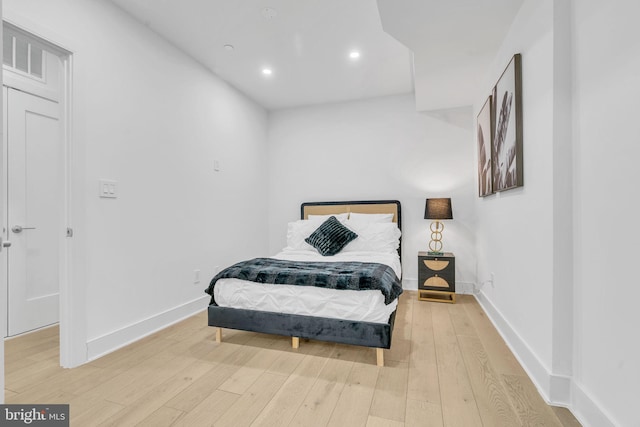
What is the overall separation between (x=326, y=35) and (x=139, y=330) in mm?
3037

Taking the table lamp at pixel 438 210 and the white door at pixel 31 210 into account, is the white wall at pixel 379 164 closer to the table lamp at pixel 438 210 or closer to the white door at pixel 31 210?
the table lamp at pixel 438 210

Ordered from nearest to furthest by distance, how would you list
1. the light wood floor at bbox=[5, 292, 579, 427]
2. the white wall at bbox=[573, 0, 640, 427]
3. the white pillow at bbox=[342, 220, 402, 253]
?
the white wall at bbox=[573, 0, 640, 427] → the light wood floor at bbox=[5, 292, 579, 427] → the white pillow at bbox=[342, 220, 402, 253]

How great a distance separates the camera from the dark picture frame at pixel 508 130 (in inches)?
83.6

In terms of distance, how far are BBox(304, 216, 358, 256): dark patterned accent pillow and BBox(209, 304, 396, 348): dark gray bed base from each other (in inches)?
46.2

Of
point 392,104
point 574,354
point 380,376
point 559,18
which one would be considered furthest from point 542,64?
point 392,104

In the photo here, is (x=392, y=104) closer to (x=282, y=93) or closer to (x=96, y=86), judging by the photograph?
(x=282, y=93)

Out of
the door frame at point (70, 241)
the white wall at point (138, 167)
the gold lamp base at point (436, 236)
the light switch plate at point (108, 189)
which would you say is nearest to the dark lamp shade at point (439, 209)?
the gold lamp base at point (436, 236)

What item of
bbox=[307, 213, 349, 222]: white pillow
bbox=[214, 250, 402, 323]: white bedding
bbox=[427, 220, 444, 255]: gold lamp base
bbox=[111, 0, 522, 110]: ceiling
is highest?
bbox=[111, 0, 522, 110]: ceiling

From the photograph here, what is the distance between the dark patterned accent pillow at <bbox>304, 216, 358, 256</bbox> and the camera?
3.42 m

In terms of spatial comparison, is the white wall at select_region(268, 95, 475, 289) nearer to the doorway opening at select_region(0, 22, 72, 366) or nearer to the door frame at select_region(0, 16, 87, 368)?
the doorway opening at select_region(0, 22, 72, 366)

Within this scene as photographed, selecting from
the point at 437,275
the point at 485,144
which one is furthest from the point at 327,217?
the point at 485,144

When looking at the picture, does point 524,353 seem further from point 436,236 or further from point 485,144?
point 436,236

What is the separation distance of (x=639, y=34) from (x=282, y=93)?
350 centimetres

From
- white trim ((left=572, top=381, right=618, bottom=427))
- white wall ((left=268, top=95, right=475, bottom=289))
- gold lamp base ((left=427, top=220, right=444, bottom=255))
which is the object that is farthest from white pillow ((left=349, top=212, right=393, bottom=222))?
white trim ((left=572, top=381, right=618, bottom=427))
